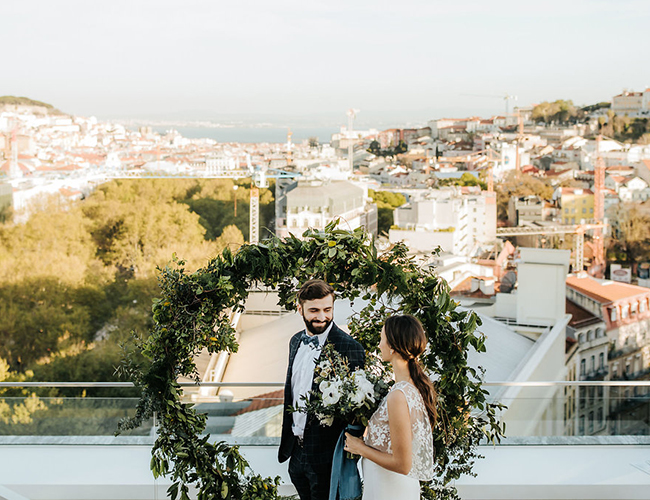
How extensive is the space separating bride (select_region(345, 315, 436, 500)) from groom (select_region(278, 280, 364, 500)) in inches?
7.0

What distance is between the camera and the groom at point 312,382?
1509mm

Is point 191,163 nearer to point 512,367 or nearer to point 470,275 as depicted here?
point 470,275

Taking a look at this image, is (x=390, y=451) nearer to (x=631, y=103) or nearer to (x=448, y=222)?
(x=448, y=222)

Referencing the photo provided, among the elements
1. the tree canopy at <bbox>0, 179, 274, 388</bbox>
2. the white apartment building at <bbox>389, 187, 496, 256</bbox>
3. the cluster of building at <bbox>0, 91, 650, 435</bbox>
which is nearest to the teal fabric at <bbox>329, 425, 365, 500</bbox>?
the cluster of building at <bbox>0, 91, 650, 435</bbox>

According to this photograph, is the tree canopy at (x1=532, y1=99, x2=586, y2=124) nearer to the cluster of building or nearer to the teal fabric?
the cluster of building

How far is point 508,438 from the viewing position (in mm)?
2318

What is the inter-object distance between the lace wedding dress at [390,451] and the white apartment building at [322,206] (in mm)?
28501

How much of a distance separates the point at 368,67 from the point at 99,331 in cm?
3619

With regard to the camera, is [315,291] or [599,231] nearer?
[315,291]

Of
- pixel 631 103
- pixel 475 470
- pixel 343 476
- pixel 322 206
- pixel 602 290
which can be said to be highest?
pixel 631 103

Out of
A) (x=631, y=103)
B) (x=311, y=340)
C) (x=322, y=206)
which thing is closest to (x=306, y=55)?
(x=322, y=206)

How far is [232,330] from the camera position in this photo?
5.79 feet

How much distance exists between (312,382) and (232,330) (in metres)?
0.32

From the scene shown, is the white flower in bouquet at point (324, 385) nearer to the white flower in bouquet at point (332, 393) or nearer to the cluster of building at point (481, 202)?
the white flower in bouquet at point (332, 393)
